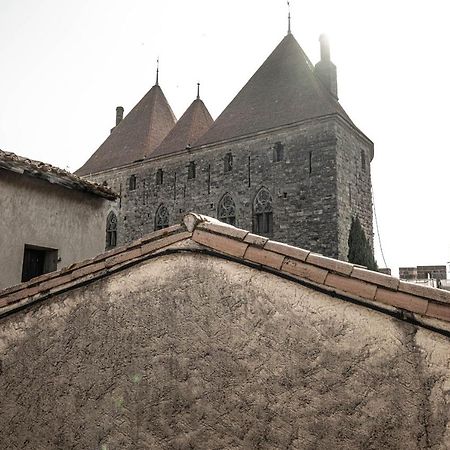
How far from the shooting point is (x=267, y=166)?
726 inches

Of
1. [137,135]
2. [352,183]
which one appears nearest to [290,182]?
[352,183]

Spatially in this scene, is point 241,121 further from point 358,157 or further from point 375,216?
point 375,216

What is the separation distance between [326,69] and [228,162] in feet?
20.1

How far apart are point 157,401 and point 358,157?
56.5 ft

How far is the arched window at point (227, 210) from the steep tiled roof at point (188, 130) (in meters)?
3.74

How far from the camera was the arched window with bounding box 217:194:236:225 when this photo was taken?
19.3m

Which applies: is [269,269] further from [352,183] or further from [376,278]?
[352,183]

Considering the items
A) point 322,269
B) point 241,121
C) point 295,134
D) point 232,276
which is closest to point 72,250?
point 232,276

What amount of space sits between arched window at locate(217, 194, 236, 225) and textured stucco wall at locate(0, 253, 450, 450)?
52.5ft

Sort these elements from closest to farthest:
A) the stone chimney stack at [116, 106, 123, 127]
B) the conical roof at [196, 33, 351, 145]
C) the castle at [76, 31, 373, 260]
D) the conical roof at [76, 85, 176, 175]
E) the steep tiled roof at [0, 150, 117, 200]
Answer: the steep tiled roof at [0, 150, 117, 200] → the castle at [76, 31, 373, 260] → the conical roof at [196, 33, 351, 145] → the conical roof at [76, 85, 176, 175] → the stone chimney stack at [116, 106, 123, 127]

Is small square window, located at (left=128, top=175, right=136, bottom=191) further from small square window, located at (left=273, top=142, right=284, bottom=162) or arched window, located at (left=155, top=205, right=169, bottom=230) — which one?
small square window, located at (left=273, top=142, right=284, bottom=162)

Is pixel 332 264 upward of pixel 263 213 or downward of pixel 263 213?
downward

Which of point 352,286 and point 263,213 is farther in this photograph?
point 263,213

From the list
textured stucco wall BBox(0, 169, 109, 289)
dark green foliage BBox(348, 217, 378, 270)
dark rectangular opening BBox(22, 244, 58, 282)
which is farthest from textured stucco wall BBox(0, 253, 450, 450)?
dark green foliage BBox(348, 217, 378, 270)
